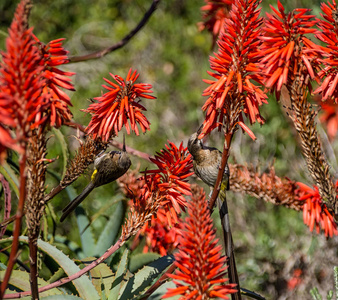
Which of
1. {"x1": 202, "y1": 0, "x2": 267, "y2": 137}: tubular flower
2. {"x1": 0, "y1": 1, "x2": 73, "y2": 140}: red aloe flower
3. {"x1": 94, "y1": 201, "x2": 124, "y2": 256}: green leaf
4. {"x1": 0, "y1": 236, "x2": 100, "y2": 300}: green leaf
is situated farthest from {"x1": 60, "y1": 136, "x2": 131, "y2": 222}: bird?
{"x1": 0, "y1": 1, "x2": 73, "y2": 140}: red aloe flower

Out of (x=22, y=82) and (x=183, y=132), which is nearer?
(x=22, y=82)

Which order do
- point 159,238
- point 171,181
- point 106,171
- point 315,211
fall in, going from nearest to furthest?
point 171,181 → point 106,171 → point 315,211 → point 159,238

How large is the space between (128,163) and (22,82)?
2.15 ft

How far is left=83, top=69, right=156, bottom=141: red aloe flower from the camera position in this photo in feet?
3.67

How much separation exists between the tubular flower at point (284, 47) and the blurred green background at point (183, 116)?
98 cm

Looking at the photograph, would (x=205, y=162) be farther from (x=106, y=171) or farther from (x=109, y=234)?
(x=109, y=234)

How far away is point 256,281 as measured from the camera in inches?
89.1

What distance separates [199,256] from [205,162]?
75 cm

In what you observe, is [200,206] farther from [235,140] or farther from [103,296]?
[235,140]

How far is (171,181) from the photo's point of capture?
1141 millimetres

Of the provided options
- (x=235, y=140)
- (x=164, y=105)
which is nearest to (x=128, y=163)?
(x=235, y=140)

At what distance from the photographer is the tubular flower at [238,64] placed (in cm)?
98

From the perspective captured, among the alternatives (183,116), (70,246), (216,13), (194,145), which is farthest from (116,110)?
(183,116)

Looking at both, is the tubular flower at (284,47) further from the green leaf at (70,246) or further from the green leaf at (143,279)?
the green leaf at (70,246)
